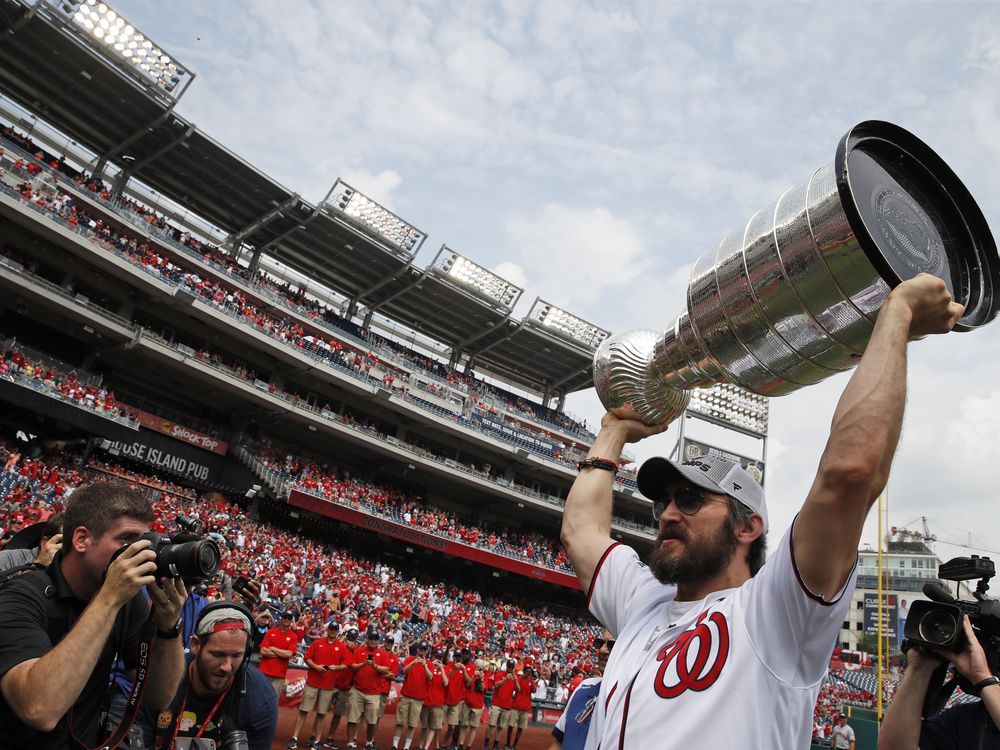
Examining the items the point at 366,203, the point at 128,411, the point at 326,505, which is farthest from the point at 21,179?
the point at 326,505

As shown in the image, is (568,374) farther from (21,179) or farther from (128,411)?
(21,179)

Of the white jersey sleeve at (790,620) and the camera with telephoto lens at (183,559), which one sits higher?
the white jersey sleeve at (790,620)

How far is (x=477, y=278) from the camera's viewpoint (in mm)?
35875

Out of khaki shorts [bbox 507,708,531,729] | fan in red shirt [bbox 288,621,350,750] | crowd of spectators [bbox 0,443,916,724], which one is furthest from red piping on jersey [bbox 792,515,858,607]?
crowd of spectators [bbox 0,443,916,724]

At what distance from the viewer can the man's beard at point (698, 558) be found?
1884 millimetres

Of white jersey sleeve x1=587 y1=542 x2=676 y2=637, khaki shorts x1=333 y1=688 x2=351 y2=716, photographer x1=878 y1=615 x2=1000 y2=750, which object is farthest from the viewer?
khaki shorts x1=333 y1=688 x2=351 y2=716

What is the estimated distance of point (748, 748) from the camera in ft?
4.53

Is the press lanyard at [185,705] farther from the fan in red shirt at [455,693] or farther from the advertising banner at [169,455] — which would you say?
the advertising banner at [169,455]

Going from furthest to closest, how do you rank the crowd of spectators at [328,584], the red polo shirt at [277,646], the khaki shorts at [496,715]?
the crowd of spectators at [328,584] → the khaki shorts at [496,715] → the red polo shirt at [277,646]

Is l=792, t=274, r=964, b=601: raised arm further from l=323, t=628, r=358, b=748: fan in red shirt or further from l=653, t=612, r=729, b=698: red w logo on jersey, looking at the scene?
l=323, t=628, r=358, b=748: fan in red shirt

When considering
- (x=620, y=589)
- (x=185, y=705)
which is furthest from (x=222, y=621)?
(x=620, y=589)

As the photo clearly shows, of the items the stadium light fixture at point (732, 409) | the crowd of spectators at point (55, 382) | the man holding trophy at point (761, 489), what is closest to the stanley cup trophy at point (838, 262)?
the man holding trophy at point (761, 489)

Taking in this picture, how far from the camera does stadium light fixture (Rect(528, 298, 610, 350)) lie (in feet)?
Answer: 124

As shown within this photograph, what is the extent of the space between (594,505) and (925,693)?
1.23 m
